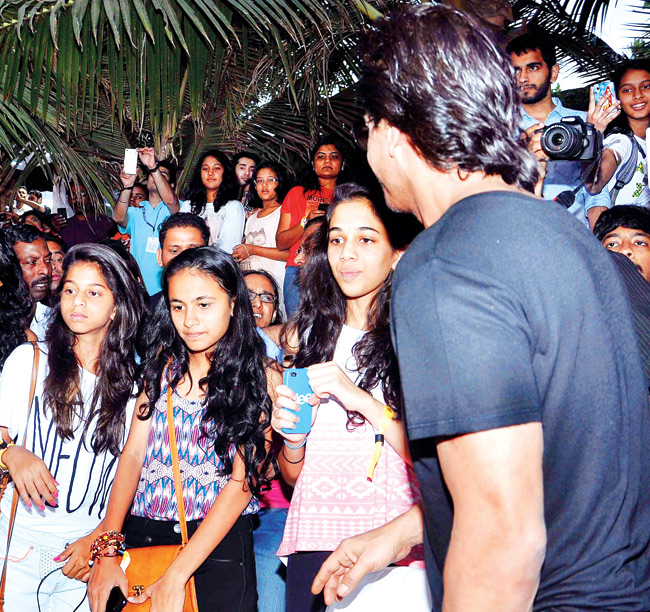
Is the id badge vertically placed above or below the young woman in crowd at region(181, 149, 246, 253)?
below

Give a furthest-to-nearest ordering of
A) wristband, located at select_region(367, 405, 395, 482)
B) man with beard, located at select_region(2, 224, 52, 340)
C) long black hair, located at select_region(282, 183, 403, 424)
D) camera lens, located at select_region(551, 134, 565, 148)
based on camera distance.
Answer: man with beard, located at select_region(2, 224, 52, 340)
camera lens, located at select_region(551, 134, 565, 148)
long black hair, located at select_region(282, 183, 403, 424)
wristband, located at select_region(367, 405, 395, 482)

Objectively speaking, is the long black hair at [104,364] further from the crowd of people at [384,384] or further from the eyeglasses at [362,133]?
the eyeglasses at [362,133]

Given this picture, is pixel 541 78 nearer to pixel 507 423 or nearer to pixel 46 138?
pixel 46 138

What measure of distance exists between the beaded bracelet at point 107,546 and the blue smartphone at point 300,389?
94 centimetres

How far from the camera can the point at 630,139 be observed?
4.24 metres

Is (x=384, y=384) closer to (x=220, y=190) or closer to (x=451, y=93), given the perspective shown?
(x=451, y=93)

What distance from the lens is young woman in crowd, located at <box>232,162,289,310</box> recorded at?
5.34 metres

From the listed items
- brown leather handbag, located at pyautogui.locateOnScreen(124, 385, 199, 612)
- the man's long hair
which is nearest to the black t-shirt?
the man's long hair

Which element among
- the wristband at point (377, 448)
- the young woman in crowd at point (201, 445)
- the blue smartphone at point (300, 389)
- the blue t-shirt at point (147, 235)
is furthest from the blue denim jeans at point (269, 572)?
the blue t-shirt at point (147, 235)

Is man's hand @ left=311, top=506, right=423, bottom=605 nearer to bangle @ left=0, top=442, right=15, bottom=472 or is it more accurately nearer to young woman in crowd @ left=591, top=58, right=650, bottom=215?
bangle @ left=0, top=442, right=15, bottom=472

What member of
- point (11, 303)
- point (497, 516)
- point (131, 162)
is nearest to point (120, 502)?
point (11, 303)

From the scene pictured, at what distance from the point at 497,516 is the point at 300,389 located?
100 centimetres

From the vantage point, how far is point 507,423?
0.98m

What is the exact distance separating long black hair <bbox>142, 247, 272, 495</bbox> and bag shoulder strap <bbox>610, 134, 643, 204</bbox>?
2.43 m
